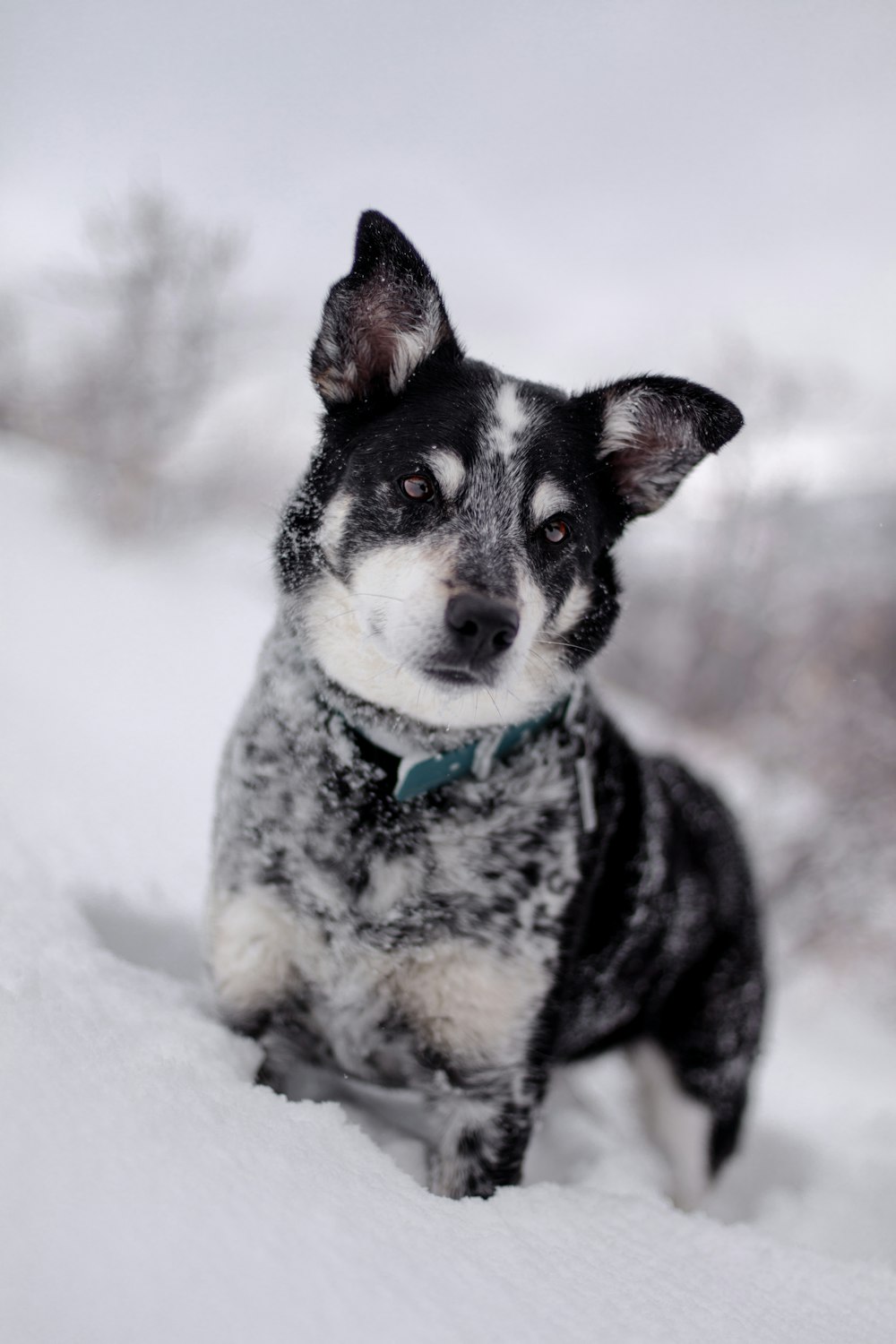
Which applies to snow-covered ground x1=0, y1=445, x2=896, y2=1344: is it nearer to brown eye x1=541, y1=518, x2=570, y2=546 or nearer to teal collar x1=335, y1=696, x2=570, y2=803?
teal collar x1=335, y1=696, x2=570, y2=803

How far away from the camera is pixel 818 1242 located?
3418 millimetres

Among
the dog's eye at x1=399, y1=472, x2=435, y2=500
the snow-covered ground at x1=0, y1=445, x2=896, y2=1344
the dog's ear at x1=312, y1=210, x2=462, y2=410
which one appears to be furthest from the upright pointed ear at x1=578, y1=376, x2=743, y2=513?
the snow-covered ground at x1=0, y1=445, x2=896, y2=1344

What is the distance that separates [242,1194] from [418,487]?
1.69 meters

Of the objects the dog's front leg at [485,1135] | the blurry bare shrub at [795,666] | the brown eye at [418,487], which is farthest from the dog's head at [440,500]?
the blurry bare shrub at [795,666]

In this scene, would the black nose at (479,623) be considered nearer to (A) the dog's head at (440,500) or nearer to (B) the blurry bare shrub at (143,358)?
(A) the dog's head at (440,500)

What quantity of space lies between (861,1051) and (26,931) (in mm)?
10110

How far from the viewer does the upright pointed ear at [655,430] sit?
2398 mm

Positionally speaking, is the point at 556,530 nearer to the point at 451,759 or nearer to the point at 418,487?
the point at 418,487

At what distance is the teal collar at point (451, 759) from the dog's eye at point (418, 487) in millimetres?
Result: 677

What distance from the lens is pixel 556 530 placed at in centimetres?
238

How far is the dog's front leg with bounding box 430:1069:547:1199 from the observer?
216 cm

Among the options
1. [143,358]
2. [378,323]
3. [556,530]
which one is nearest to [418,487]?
[556,530]

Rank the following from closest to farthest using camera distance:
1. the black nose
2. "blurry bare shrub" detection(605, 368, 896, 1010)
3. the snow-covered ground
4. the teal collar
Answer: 1. the snow-covered ground
2. the black nose
3. the teal collar
4. "blurry bare shrub" detection(605, 368, 896, 1010)

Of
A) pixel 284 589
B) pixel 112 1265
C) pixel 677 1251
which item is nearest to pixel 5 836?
pixel 284 589
